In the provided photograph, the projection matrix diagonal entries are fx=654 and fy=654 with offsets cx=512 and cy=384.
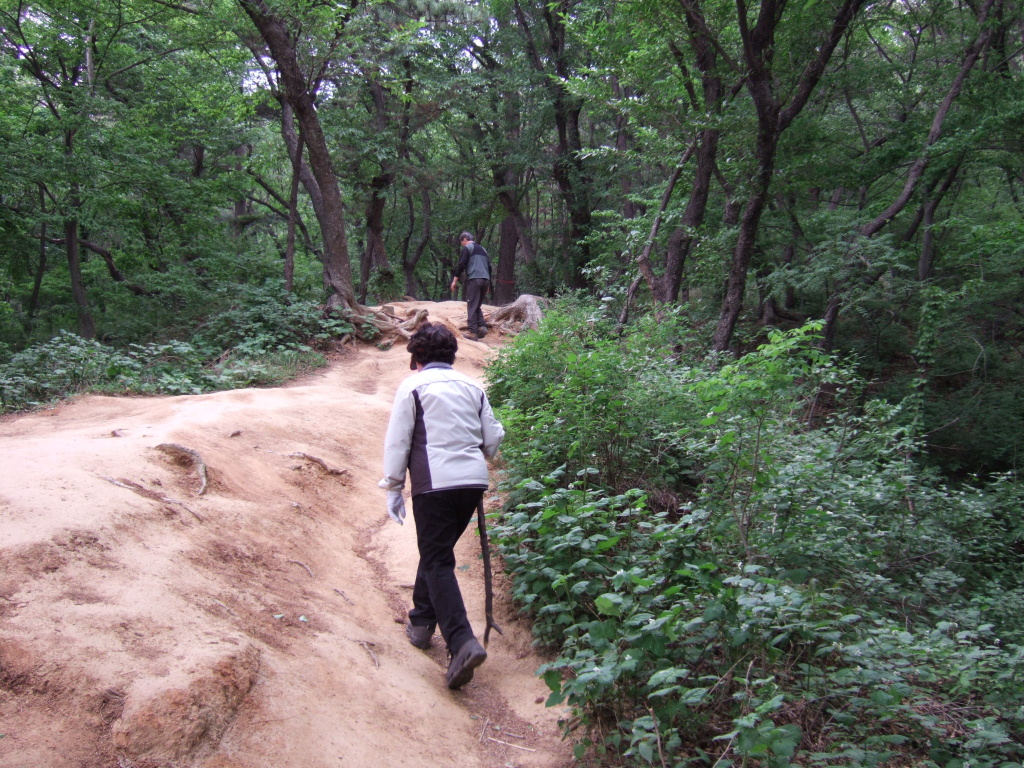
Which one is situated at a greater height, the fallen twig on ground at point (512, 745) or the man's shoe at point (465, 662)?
the man's shoe at point (465, 662)

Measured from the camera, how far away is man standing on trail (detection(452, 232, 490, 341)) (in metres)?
12.3

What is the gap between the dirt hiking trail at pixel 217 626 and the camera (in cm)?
236

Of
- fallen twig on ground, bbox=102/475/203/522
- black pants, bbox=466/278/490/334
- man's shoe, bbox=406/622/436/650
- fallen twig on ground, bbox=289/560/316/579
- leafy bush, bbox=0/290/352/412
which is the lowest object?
man's shoe, bbox=406/622/436/650

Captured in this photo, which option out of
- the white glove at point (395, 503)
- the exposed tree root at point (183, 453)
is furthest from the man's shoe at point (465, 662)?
the exposed tree root at point (183, 453)

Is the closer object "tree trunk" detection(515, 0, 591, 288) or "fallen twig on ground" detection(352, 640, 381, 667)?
"fallen twig on ground" detection(352, 640, 381, 667)

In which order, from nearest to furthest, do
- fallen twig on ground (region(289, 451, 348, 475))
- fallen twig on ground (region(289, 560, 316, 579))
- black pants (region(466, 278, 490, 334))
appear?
1. fallen twig on ground (region(289, 560, 316, 579))
2. fallen twig on ground (region(289, 451, 348, 475))
3. black pants (region(466, 278, 490, 334))

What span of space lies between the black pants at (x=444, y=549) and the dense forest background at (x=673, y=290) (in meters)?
0.54

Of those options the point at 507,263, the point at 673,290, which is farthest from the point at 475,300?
the point at 507,263

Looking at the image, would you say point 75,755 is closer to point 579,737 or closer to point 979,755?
point 579,737

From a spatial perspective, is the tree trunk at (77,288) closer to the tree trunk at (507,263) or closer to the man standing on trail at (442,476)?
the tree trunk at (507,263)

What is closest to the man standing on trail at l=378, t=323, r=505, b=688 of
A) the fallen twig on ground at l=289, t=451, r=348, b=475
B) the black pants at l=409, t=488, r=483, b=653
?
the black pants at l=409, t=488, r=483, b=653

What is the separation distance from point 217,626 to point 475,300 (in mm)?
10768

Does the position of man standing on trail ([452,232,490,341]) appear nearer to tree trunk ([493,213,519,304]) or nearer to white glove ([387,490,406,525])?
tree trunk ([493,213,519,304])

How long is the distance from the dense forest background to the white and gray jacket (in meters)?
0.64
